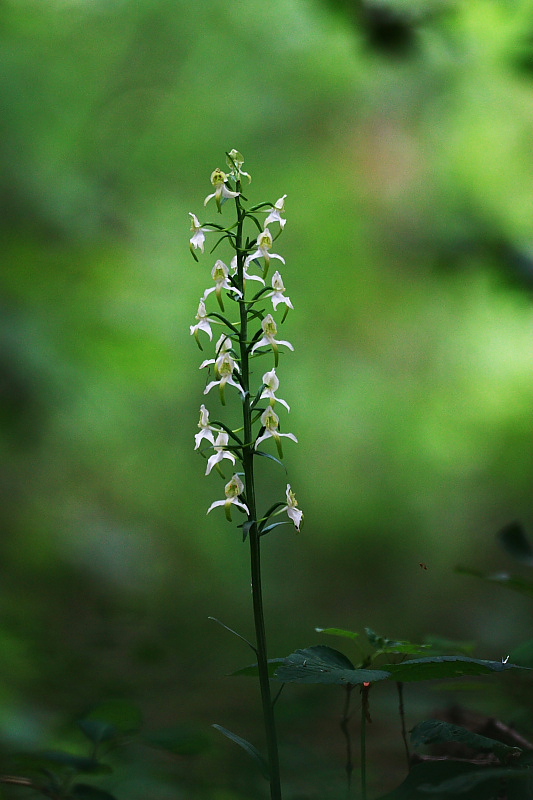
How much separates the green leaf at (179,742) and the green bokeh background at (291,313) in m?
2.41

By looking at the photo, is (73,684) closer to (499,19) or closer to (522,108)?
(499,19)

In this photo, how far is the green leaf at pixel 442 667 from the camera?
3.55 ft

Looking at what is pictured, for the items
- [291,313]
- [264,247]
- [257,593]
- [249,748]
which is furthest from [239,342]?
[291,313]

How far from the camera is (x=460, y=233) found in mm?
3848

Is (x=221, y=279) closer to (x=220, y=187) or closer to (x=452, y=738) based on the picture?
(x=220, y=187)

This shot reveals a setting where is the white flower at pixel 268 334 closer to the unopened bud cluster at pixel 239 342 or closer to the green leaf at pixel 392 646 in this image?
the unopened bud cluster at pixel 239 342

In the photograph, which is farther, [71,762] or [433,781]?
[71,762]

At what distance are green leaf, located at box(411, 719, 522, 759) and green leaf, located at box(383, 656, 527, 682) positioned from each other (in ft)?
0.26

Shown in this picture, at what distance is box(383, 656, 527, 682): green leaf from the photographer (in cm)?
108

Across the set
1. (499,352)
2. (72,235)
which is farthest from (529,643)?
(499,352)

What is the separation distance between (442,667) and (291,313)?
A: 3717 mm

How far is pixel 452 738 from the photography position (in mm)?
1068

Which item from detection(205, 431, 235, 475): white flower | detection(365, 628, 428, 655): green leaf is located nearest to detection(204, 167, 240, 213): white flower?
detection(205, 431, 235, 475): white flower

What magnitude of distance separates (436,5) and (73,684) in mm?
3582
